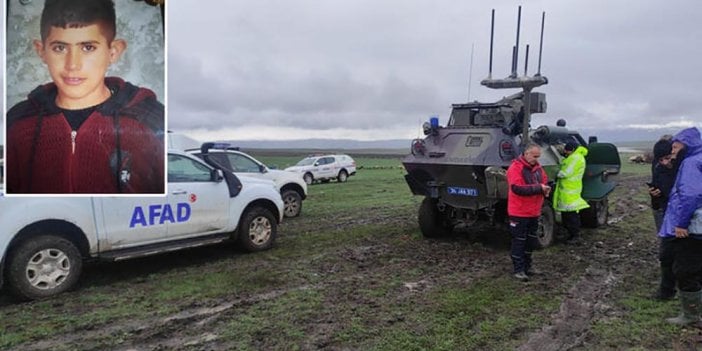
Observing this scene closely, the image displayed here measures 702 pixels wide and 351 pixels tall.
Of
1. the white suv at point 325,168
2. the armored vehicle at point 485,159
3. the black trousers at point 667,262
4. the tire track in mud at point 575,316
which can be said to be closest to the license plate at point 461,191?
the armored vehicle at point 485,159

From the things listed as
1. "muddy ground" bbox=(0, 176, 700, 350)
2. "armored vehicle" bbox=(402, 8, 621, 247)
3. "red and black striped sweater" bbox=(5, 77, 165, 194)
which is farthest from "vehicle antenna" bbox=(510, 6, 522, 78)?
"red and black striped sweater" bbox=(5, 77, 165, 194)

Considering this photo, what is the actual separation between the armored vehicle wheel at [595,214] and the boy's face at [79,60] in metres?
9.50

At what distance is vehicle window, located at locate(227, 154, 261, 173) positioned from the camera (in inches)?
444

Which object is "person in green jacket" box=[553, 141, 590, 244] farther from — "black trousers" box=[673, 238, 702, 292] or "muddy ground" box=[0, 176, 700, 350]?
"black trousers" box=[673, 238, 702, 292]

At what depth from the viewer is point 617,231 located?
10078 mm

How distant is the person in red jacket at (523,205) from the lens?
6418 mm

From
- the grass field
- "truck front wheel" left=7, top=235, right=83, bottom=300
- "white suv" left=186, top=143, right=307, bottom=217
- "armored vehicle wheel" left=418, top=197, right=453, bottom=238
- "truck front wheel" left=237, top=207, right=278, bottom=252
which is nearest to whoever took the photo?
the grass field

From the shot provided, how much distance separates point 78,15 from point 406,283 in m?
4.81

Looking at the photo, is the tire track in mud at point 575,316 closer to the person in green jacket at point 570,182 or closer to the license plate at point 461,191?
the person in green jacket at point 570,182

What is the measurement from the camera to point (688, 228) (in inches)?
182

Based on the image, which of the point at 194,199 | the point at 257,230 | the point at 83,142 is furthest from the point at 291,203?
the point at 83,142

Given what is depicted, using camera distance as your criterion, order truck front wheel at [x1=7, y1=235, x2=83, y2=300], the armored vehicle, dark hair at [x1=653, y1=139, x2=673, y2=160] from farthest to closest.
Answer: the armored vehicle → dark hair at [x1=653, y1=139, x2=673, y2=160] → truck front wheel at [x1=7, y1=235, x2=83, y2=300]

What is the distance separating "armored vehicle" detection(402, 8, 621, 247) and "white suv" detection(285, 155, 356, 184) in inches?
612

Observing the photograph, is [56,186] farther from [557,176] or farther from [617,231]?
[617,231]
